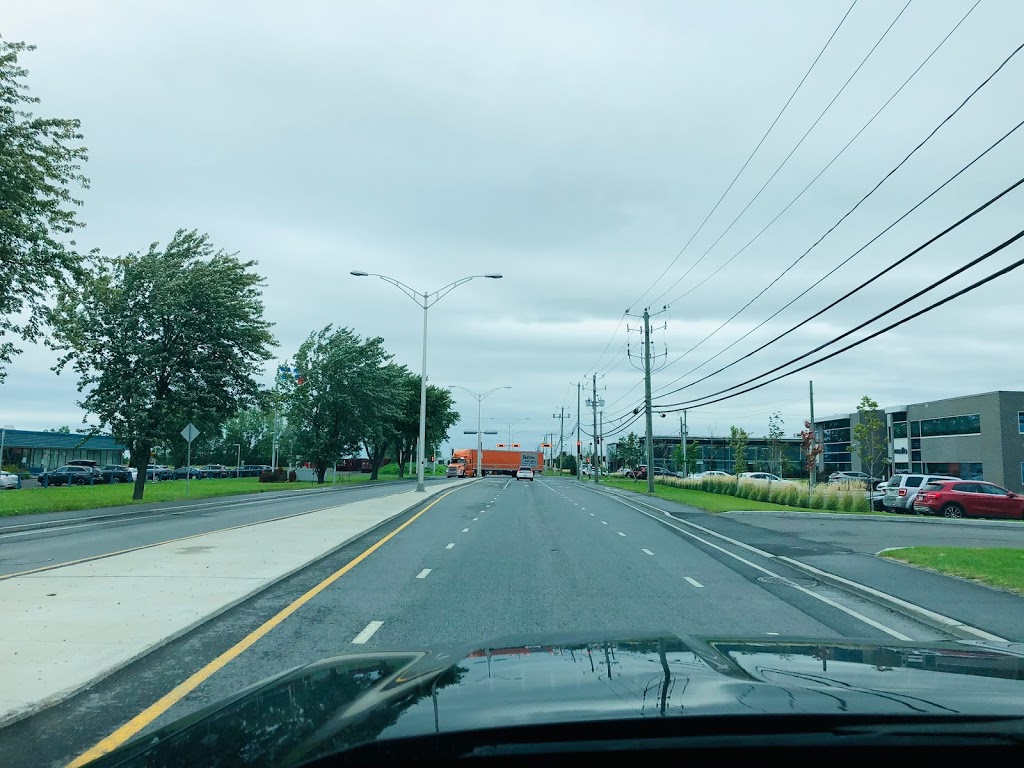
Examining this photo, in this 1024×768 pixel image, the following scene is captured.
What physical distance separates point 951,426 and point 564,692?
7872cm

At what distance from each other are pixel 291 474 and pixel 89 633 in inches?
2821

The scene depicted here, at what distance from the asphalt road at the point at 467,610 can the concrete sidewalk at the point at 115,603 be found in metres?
0.19

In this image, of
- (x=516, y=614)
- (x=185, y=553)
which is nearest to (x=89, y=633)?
(x=516, y=614)

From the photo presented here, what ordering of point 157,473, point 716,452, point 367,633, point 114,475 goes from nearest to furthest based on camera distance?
point 367,633 → point 114,475 → point 157,473 → point 716,452

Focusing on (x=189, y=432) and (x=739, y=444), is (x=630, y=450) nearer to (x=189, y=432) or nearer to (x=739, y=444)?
(x=739, y=444)

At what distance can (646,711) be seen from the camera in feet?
8.66

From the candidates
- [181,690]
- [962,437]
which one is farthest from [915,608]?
[962,437]

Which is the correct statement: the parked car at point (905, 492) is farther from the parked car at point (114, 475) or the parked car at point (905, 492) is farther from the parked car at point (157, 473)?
the parked car at point (157, 473)

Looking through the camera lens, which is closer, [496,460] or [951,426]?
[951,426]

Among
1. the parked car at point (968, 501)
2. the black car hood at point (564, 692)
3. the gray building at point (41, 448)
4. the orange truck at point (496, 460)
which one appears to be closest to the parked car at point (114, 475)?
the gray building at point (41, 448)

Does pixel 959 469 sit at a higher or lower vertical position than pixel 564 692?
higher

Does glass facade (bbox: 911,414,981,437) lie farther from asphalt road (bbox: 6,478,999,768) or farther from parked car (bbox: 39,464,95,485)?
parked car (bbox: 39,464,95,485)

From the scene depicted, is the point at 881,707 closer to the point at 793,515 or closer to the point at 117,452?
the point at 793,515

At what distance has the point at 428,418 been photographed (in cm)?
9762
